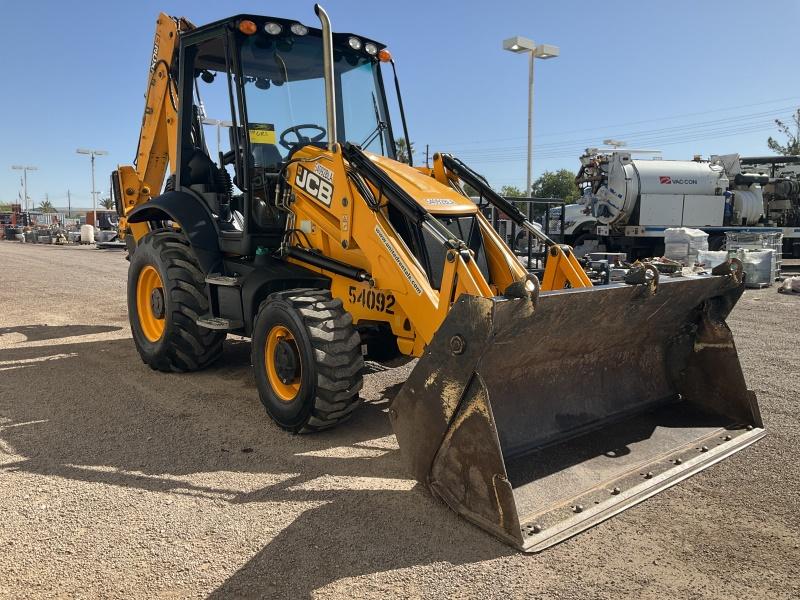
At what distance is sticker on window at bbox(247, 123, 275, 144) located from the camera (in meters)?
5.47

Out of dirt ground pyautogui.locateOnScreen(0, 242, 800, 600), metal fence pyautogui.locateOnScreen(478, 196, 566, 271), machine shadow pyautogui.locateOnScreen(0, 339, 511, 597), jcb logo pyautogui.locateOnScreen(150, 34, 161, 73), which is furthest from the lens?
jcb logo pyautogui.locateOnScreen(150, 34, 161, 73)

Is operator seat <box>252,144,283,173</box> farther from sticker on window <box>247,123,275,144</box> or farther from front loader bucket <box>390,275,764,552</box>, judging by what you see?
front loader bucket <box>390,275,764,552</box>

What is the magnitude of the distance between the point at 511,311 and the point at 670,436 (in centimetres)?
181

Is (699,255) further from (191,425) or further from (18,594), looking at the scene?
(18,594)

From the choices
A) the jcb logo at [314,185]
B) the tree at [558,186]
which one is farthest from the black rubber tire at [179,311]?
the tree at [558,186]

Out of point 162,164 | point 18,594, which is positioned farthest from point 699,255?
point 18,594

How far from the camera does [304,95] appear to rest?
5.70 m

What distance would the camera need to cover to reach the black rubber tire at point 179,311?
5.95 meters

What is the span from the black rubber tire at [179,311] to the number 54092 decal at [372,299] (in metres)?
1.90

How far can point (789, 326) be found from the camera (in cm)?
913

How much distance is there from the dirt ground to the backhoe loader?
0.67 ft

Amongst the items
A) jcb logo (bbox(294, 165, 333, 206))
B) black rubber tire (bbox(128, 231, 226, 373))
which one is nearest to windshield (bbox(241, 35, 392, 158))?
jcb logo (bbox(294, 165, 333, 206))

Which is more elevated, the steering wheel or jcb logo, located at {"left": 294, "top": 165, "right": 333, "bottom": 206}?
the steering wheel

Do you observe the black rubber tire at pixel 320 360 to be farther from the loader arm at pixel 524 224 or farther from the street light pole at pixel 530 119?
the street light pole at pixel 530 119
